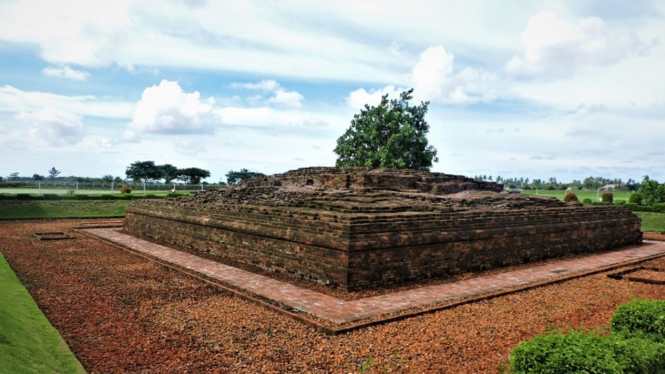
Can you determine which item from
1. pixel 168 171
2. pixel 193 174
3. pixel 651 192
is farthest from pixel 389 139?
pixel 168 171

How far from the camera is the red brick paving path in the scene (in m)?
6.77

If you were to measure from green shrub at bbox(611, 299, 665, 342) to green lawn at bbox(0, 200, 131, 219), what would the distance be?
25313 millimetres

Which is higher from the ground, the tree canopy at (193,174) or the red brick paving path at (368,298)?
the tree canopy at (193,174)

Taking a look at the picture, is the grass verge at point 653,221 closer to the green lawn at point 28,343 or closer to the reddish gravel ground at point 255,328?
the reddish gravel ground at point 255,328

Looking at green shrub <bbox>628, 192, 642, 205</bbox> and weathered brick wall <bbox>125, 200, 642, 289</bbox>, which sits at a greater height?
green shrub <bbox>628, 192, 642, 205</bbox>

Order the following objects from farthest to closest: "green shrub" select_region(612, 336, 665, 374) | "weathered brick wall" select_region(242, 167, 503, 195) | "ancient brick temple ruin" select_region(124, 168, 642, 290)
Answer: "weathered brick wall" select_region(242, 167, 503, 195) → "ancient brick temple ruin" select_region(124, 168, 642, 290) → "green shrub" select_region(612, 336, 665, 374)

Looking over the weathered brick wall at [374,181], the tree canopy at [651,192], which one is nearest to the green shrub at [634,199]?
the tree canopy at [651,192]

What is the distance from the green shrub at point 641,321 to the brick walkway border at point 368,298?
Answer: 2323mm

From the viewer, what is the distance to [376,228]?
830cm

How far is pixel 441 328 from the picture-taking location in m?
5.87

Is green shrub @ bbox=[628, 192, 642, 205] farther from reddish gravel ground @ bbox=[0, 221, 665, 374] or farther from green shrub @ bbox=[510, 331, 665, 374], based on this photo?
green shrub @ bbox=[510, 331, 665, 374]

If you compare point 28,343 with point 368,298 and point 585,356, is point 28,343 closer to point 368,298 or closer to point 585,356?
point 368,298

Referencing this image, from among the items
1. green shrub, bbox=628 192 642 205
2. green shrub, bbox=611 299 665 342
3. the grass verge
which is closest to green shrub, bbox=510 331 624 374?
green shrub, bbox=611 299 665 342

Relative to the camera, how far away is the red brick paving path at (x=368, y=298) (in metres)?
6.77
